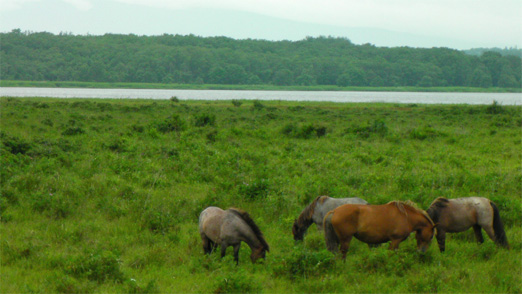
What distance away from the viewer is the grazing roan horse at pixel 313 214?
8.91 meters

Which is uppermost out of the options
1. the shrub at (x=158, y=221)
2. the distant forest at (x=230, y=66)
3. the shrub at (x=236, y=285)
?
the distant forest at (x=230, y=66)

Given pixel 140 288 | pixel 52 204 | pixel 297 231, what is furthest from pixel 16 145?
pixel 140 288

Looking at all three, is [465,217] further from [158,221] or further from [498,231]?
[158,221]

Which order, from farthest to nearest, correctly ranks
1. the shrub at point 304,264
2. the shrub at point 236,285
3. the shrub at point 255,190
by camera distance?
1. the shrub at point 255,190
2. the shrub at point 304,264
3. the shrub at point 236,285

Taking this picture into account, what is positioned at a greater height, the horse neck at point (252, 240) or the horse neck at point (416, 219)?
the horse neck at point (416, 219)

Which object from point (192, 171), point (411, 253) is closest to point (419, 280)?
point (411, 253)

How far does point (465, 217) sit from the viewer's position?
8.48 m

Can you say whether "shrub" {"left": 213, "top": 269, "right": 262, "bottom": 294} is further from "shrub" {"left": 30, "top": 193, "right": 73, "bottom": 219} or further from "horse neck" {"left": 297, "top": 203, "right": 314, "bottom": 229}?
"shrub" {"left": 30, "top": 193, "right": 73, "bottom": 219}

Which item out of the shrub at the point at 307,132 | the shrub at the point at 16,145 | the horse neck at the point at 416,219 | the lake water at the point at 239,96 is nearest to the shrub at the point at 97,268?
the horse neck at the point at 416,219

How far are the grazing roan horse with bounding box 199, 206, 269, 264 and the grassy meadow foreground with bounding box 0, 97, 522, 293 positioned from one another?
23cm

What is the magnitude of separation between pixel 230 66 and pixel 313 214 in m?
124

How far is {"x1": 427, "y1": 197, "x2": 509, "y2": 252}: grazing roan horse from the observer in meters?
8.43

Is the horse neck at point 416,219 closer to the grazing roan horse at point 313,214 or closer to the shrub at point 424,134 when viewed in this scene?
the grazing roan horse at point 313,214

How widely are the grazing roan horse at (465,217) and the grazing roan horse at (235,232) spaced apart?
310cm
